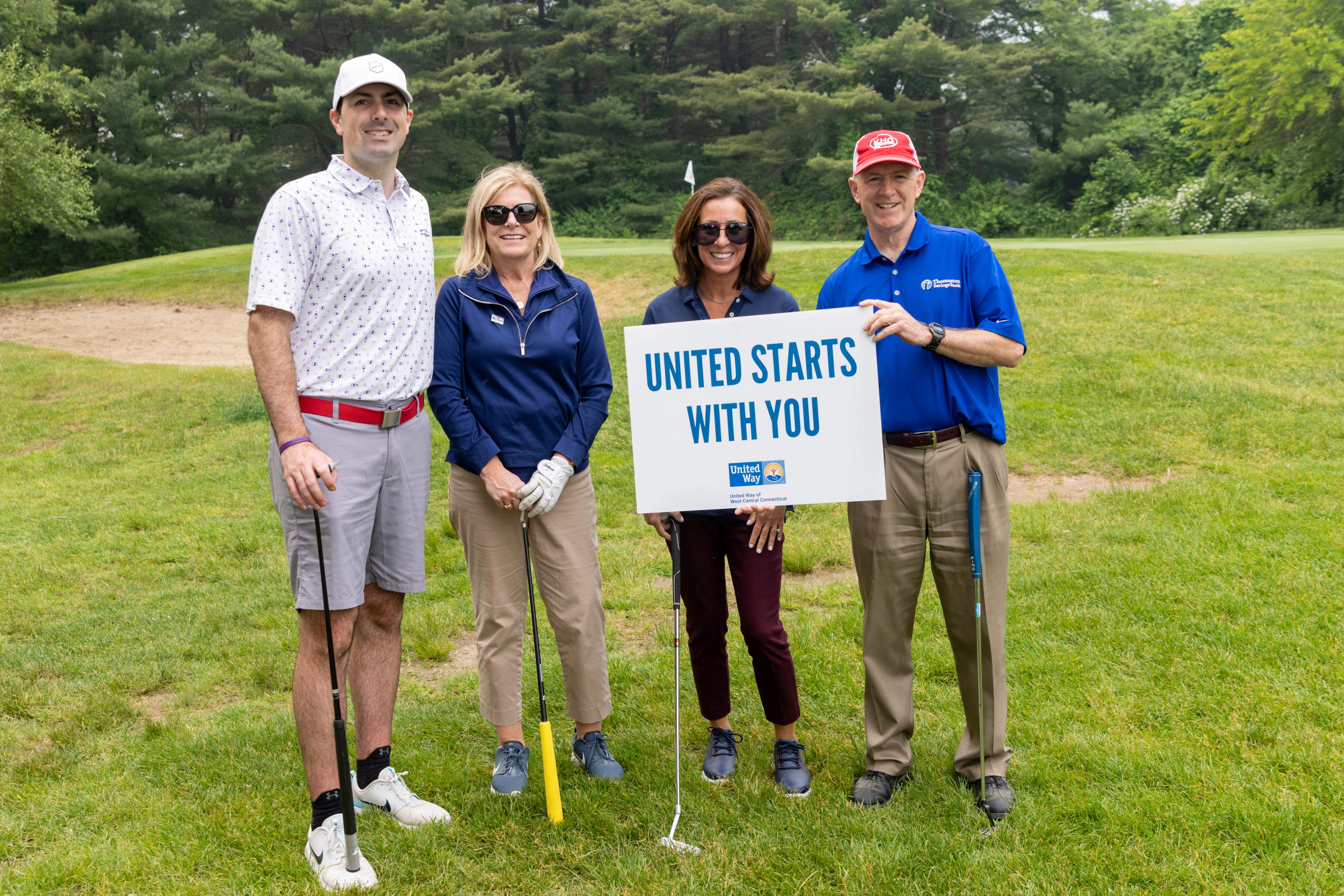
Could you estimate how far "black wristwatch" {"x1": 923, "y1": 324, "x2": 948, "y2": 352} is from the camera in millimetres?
3268

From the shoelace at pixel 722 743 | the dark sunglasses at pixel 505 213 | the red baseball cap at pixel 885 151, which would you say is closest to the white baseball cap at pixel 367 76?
the dark sunglasses at pixel 505 213

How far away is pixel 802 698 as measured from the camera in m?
4.55

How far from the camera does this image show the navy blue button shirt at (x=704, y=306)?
12.1 ft

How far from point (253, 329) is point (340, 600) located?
947 mm

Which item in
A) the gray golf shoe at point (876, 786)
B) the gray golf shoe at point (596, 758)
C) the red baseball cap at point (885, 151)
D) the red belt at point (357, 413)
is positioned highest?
the red baseball cap at point (885, 151)

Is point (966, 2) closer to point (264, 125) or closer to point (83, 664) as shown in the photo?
point (264, 125)

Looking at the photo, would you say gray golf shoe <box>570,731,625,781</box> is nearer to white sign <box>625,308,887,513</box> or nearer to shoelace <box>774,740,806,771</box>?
shoelace <box>774,740,806,771</box>

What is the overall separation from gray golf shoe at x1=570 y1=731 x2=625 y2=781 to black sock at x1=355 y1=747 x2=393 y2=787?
759mm

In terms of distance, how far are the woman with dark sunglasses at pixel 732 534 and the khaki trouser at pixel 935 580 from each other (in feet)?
1.06

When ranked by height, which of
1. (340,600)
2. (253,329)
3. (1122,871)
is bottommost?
(1122,871)

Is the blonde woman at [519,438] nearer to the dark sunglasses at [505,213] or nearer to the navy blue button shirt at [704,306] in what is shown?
the dark sunglasses at [505,213]

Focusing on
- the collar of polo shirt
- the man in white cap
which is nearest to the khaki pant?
the man in white cap

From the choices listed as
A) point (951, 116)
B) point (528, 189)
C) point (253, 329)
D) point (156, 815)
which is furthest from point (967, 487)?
point (951, 116)

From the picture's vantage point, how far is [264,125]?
123 ft
